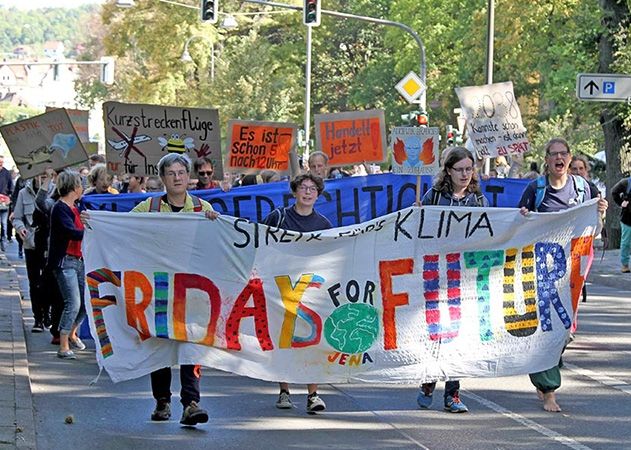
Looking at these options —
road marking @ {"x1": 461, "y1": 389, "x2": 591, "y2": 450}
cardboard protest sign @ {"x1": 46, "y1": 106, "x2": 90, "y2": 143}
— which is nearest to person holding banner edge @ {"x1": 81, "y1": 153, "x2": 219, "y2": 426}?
road marking @ {"x1": 461, "y1": 389, "x2": 591, "y2": 450}

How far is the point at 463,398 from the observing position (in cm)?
1030

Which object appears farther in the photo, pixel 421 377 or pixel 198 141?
pixel 198 141

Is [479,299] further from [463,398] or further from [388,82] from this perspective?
[388,82]

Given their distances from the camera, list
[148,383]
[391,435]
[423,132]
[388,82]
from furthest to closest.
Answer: [388,82], [423,132], [148,383], [391,435]

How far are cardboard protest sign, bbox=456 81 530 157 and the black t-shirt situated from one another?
397 inches

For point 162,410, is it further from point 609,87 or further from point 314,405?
point 609,87

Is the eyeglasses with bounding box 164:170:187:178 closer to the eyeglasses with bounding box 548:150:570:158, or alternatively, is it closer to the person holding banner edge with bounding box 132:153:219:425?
the person holding banner edge with bounding box 132:153:219:425

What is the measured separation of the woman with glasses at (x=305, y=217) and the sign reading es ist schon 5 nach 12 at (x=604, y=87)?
12263 mm

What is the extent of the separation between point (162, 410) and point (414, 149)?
6.63 metres

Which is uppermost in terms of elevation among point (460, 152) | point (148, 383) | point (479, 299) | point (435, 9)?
point (435, 9)

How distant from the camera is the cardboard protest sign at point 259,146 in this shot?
17.4 metres

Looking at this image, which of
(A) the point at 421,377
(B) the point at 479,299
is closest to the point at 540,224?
(B) the point at 479,299

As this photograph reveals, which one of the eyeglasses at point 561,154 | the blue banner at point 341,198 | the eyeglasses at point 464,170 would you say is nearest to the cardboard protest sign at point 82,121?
the blue banner at point 341,198

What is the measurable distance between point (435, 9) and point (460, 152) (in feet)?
146
